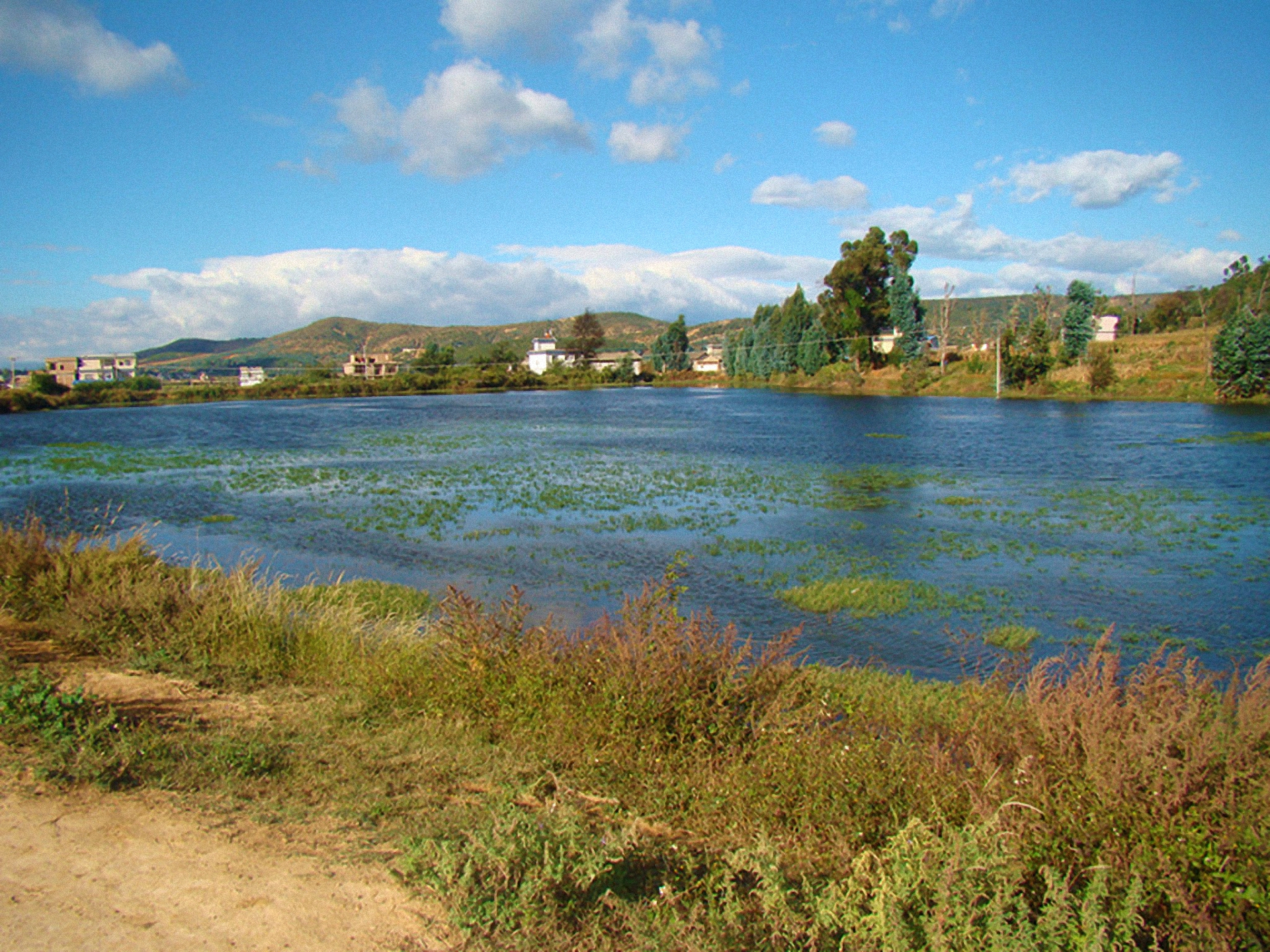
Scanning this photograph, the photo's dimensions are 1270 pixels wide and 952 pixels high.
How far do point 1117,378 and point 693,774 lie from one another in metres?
78.2

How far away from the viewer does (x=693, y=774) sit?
5855 millimetres

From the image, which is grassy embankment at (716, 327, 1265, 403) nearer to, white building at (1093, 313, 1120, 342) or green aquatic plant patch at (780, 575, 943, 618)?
white building at (1093, 313, 1120, 342)

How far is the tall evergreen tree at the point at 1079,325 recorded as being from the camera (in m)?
75.9

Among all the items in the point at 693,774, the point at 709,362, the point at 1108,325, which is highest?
the point at 1108,325

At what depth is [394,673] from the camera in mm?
7680

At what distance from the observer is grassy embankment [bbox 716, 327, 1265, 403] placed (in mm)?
66375

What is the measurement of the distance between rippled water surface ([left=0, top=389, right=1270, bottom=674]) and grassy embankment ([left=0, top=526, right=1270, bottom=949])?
4725 mm

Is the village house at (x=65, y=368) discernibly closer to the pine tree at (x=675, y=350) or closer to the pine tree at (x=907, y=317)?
the pine tree at (x=675, y=350)

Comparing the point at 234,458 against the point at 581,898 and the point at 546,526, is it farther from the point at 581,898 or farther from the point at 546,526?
the point at 581,898

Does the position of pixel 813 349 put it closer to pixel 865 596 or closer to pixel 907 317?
pixel 907 317

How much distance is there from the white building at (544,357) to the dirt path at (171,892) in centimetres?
15263

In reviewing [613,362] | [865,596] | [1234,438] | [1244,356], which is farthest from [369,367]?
[865,596]

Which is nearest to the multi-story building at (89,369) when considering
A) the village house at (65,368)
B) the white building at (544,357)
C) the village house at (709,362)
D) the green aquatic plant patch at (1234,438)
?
the village house at (65,368)

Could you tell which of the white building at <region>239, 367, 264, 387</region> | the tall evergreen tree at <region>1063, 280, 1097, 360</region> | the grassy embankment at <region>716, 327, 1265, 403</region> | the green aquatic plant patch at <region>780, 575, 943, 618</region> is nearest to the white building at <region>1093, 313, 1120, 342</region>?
the grassy embankment at <region>716, 327, 1265, 403</region>
